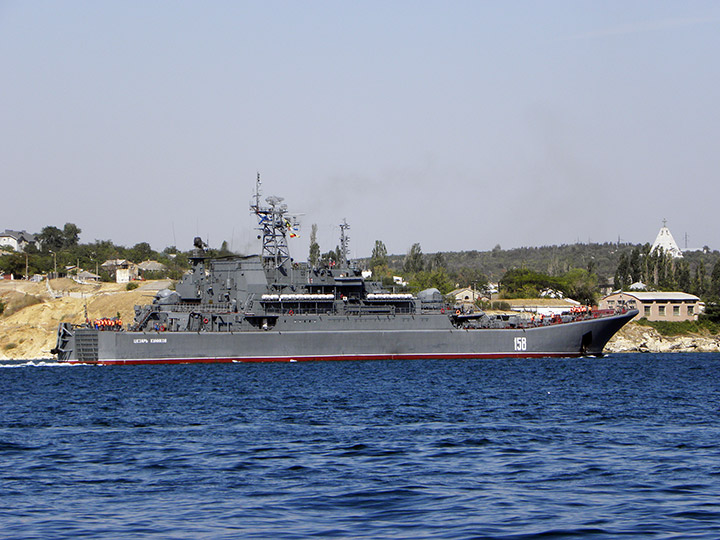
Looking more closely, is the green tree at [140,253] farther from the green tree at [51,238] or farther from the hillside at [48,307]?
the hillside at [48,307]

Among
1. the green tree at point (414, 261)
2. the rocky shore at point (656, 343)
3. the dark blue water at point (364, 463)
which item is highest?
the green tree at point (414, 261)

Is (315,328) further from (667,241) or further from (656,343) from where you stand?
(667,241)

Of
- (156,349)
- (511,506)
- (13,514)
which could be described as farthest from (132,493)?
(156,349)

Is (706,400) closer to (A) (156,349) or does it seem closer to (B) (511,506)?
(B) (511,506)

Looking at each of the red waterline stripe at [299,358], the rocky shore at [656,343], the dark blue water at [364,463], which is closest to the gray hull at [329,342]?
the red waterline stripe at [299,358]

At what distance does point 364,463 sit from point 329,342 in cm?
4104

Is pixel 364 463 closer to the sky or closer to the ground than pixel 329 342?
closer to the ground

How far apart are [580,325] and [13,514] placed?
5118 centimetres

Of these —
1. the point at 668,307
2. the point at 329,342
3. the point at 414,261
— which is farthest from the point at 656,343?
the point at 414,261

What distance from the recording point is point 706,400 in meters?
31.4

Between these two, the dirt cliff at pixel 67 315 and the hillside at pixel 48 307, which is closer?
the dirt cliff at pixel 67 315

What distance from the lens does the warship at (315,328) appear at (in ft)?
196

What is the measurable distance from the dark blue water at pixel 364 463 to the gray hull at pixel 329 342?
2248 cm

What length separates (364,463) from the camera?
61.3 ft
